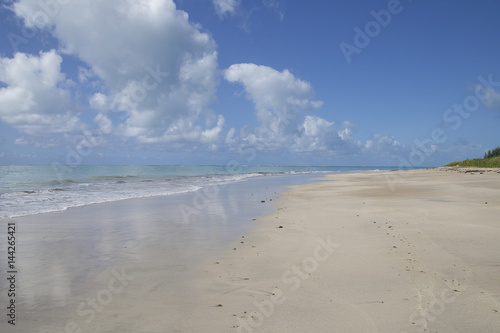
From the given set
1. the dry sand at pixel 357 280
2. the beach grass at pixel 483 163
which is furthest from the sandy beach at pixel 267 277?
the beach grass at pixel 483 163

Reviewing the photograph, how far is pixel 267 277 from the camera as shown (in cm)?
591

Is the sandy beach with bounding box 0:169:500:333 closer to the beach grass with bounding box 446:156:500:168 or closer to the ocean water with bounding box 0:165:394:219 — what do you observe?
the ocean water with bounding box 0:165:394:219

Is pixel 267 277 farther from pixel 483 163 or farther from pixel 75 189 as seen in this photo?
pixel 483 163

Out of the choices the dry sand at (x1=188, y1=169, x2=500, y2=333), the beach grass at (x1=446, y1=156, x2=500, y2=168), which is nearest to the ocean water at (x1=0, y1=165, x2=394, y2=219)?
the dry sand at (x1=188, y1=169, x2=500, y2=333)

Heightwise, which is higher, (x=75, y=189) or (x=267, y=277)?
(x=75, y=189)

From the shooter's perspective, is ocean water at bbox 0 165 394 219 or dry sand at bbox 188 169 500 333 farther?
ocean water at bbox 0 165 394 219

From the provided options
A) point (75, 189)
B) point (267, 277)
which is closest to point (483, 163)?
point (75, 189)

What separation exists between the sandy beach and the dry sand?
0.02 m

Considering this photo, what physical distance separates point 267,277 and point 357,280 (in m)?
1.70

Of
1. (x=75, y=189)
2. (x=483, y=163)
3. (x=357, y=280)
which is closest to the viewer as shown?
(x=357, y=280)

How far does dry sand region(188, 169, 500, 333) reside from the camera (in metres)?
4.22

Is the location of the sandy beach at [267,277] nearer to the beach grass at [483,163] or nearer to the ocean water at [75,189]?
the ocean water at [75,189]

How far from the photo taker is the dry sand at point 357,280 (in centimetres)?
422

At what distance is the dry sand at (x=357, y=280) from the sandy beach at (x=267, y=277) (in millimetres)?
25
